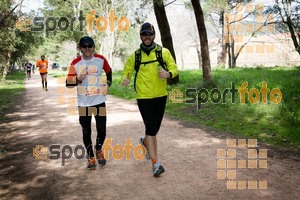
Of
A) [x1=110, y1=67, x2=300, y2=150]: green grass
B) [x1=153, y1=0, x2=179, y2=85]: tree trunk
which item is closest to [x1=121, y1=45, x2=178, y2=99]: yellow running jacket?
[x1=110, y1=67, x2=300, y2=150]: green grass

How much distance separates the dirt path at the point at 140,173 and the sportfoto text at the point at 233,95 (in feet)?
10.7

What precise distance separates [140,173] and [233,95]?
287 inches

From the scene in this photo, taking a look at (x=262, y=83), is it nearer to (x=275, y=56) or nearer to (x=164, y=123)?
(x=164, y=123)

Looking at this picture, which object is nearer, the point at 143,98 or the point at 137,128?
the point at 143,98

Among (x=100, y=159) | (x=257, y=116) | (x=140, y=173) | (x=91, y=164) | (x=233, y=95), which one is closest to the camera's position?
(x=140, y=173)

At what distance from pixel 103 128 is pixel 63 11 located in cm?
4088

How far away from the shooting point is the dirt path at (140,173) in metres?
4.43

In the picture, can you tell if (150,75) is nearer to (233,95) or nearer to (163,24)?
(233,95)

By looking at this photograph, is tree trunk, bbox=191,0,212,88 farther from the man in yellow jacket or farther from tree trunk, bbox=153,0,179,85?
the man in yellow jacket

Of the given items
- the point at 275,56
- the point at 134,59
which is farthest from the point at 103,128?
the point at 275,56

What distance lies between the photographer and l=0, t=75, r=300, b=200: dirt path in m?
4.43

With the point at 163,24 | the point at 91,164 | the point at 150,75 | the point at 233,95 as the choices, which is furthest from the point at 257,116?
the point at 163,24

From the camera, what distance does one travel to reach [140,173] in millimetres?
5223

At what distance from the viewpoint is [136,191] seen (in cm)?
448
